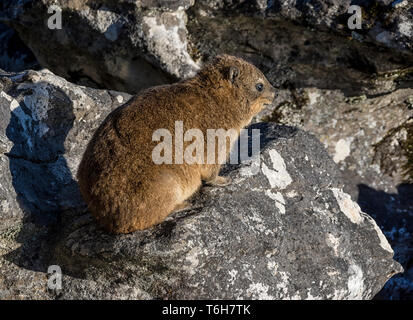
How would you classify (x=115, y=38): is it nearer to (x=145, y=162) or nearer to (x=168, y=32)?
(x=168, y=32)

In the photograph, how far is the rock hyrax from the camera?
17.2ft

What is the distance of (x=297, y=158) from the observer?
6891mm

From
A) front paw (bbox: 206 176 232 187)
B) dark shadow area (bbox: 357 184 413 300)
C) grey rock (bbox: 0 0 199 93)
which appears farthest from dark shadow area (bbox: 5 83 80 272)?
dark shadow area (bbox: 357 184 413 300)

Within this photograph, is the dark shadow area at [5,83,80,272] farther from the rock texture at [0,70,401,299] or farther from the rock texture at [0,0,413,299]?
the rock texture at [0,0,413,299]

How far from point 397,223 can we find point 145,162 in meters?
5.21

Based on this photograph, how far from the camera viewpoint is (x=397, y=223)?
28.9 feet

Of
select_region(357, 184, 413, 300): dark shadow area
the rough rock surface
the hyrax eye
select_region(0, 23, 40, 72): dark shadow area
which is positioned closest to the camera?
the hyrax eye

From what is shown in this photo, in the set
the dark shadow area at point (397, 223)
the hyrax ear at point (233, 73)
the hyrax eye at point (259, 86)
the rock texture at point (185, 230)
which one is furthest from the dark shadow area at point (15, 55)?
the dark shadow area at point (397, 223)

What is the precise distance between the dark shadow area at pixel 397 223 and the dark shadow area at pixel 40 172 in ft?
16.3

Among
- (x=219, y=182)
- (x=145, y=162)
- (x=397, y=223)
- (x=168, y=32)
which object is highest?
(x=168, y=32)

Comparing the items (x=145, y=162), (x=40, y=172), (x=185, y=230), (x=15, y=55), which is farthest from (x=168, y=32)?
(x=185, y=230)

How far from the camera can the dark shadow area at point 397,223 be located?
8.06 meters

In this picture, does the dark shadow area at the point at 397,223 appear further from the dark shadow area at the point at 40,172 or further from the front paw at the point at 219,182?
the dark shadow area at the point at 40,172

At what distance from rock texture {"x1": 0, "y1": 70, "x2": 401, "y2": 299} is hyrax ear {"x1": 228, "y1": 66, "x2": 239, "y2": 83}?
971 mm
